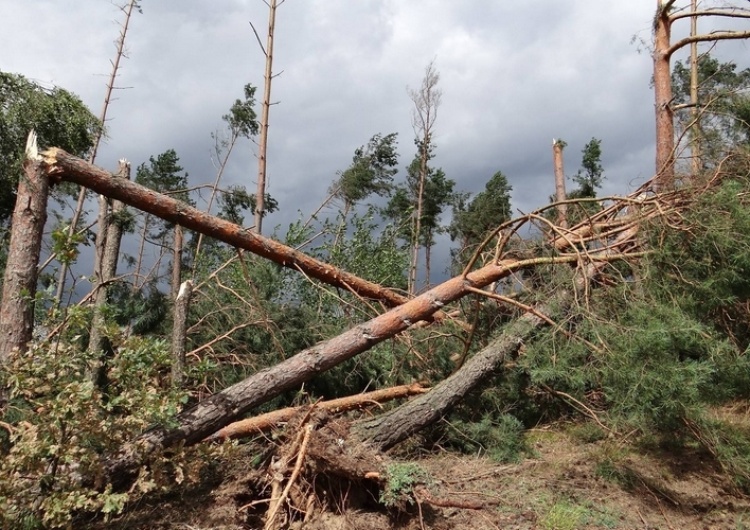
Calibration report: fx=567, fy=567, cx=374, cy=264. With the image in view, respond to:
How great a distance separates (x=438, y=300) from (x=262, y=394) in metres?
1.80

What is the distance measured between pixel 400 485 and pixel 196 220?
9.19ft

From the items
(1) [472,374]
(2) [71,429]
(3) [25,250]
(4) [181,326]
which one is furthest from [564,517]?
(3) [25,250]

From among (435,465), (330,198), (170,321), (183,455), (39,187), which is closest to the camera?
(183,455)

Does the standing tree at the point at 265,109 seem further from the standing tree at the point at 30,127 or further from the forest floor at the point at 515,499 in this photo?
the forest floor at the point at 515,499

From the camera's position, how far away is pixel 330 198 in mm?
12250

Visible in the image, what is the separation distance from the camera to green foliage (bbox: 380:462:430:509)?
3387 mm

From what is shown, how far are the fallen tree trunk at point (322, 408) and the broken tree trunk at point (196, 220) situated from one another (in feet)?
2.94

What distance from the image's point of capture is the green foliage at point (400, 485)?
3.39 meters

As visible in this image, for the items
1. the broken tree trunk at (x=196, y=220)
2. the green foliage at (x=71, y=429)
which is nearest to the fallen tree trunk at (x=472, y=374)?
the broken tree trunk at (x=196, y=220)

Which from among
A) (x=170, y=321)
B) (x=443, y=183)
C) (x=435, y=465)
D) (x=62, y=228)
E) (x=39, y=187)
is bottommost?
(x=435, y=465)

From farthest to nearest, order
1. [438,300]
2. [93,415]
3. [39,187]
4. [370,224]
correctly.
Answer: [370,224], [438,300], [39,187], [93,415]

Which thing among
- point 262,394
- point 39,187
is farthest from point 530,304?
point 39,187

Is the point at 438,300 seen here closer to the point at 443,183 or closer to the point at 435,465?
the point at 435,465

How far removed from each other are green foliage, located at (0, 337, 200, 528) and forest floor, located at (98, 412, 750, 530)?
40cm
